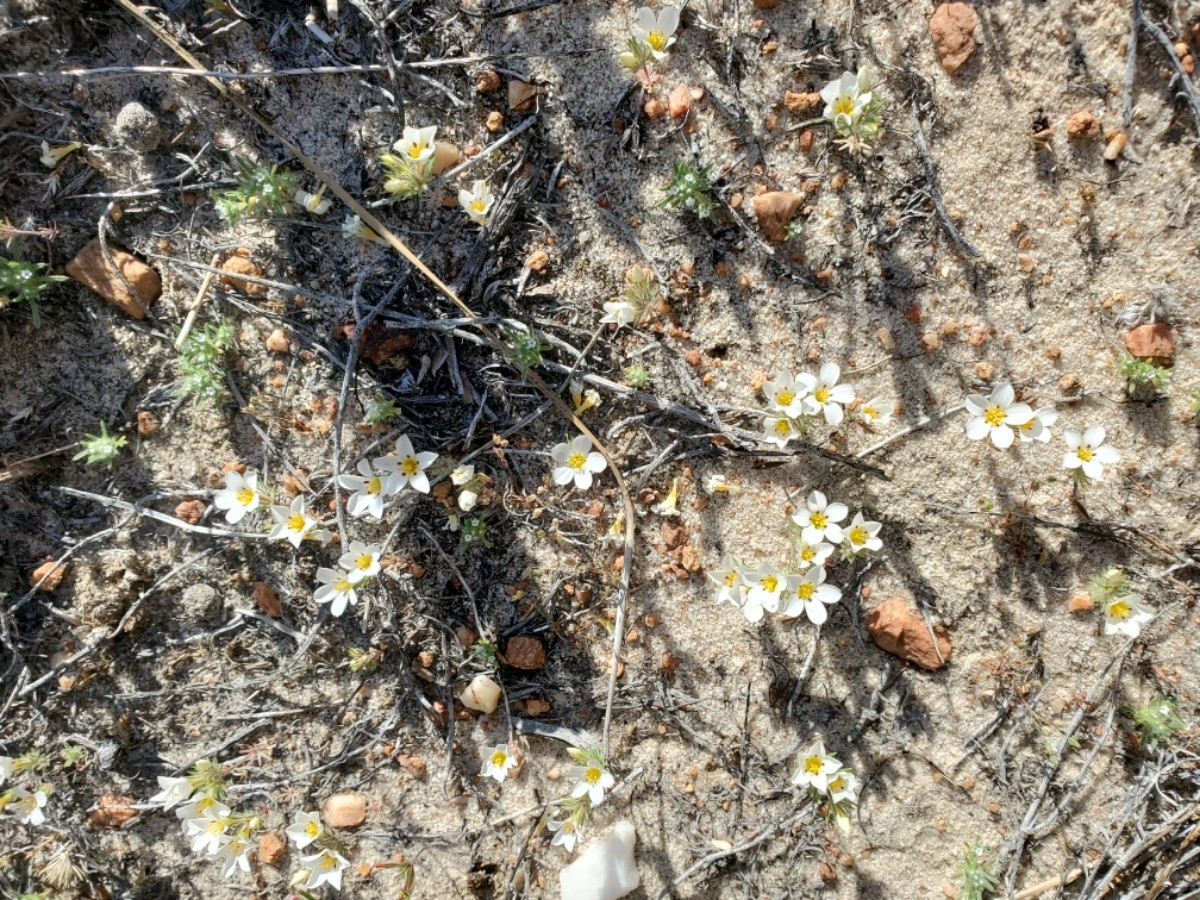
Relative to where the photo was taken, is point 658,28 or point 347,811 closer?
point 658,28

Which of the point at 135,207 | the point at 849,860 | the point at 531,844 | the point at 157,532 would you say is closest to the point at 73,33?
the point at 135,207

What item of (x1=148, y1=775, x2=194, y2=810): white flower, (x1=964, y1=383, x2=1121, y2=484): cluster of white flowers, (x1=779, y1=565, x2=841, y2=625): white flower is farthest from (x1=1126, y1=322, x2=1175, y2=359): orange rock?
(x1=148, y1=775, x2=194, y2=810): white flower

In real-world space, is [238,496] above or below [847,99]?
below

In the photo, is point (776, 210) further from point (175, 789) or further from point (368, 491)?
point (175, 789)

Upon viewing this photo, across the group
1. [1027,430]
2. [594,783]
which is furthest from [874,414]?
[594,783]

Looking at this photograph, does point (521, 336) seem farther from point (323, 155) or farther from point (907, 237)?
point (907, 237)

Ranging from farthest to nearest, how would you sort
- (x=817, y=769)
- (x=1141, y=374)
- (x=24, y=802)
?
1. (x=24, y=802)
2. (x=817, y=769)
3. (x=1141, y=374)
